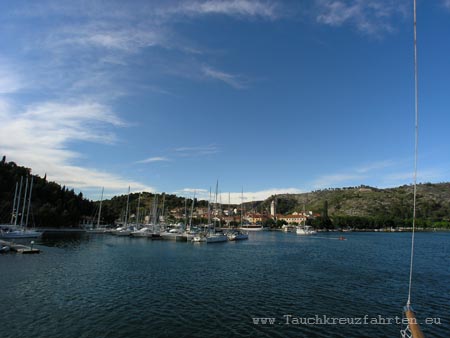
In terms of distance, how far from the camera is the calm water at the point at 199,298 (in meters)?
22.7

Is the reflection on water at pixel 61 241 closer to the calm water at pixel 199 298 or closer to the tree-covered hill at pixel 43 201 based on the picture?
the calm water at pixel 199 298

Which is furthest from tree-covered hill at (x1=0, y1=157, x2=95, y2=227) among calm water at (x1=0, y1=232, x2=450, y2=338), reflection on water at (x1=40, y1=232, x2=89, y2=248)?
calm water at (x1=0, y1=232, x2=450, y2=338)

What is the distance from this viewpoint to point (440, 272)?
49594mm

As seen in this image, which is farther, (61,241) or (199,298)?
(61,241)

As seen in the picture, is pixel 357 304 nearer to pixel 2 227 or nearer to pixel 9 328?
pixel 9 328

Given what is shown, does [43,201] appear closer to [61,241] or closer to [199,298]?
[61,241]


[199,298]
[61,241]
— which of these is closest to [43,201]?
[61,241]

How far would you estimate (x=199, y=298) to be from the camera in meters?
31.3

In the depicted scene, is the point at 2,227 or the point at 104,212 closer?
the point at 2,227

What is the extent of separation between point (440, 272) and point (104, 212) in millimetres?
169247

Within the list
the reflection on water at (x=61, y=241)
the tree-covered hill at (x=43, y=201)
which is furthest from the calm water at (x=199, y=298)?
the tree-covered hill at (x=43, y=201)

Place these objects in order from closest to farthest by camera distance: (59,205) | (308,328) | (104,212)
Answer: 1. (308,328)
2. (59,205)
3. (104,212)

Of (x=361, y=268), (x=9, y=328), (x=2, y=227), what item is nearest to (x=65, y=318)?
(x=9, y=328)

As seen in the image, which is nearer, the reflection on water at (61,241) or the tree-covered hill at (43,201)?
the reflection on water at (61,241)
